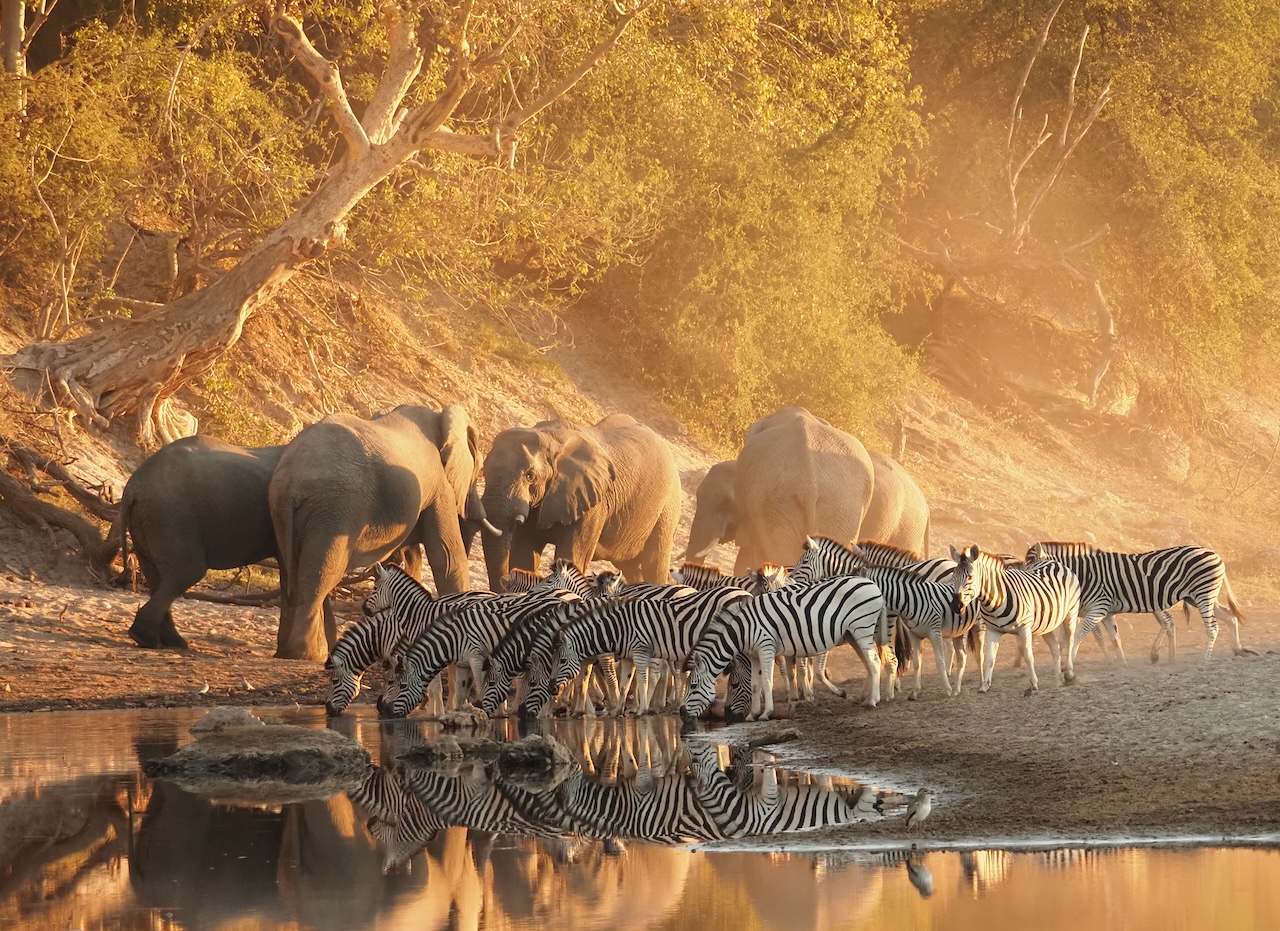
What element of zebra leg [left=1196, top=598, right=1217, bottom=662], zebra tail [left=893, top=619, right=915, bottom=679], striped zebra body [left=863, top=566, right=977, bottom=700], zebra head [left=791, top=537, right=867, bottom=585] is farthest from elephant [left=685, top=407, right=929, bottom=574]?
zebra leg [left=1196, top=598, right=1217, bottom=662]

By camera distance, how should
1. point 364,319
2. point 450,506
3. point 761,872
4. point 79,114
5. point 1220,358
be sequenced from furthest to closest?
point 1220,358 < point 364,319 < point 79,114 < point 450,506 < point 761,872

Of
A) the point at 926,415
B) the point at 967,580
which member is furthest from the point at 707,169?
the point at 967,580

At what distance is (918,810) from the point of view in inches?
389

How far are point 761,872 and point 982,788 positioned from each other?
8.30 feet

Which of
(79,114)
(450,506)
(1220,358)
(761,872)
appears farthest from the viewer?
(1220,358)

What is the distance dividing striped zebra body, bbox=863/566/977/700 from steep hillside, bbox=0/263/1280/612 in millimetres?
9733

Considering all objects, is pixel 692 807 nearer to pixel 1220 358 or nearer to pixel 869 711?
pixel 869 711

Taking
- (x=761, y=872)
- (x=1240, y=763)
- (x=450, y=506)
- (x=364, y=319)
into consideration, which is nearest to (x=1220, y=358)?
(x=364, y=319)

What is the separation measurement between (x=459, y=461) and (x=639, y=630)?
21.4 feet

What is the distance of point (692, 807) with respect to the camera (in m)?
10.8

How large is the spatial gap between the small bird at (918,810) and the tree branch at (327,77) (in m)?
14.2

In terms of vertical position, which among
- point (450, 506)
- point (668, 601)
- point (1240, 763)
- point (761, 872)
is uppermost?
point (450, 506)

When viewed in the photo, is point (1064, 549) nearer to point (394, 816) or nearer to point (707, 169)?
point (394, 816)

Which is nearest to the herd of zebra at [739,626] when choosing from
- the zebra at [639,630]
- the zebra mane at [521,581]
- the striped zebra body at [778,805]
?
the zebra at [639,630]
